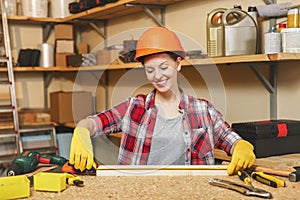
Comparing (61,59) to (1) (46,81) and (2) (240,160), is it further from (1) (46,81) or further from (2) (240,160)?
(2) (240,160)

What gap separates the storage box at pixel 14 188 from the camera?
1173 mm

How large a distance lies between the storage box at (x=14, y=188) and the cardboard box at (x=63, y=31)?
2.71m

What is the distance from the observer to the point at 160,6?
3018 millimetres

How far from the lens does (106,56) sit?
3160 millimetres

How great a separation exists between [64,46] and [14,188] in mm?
2713

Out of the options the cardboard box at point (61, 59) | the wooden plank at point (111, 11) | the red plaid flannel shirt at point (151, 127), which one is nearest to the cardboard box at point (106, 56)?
the wooden plank at point (111, 11)

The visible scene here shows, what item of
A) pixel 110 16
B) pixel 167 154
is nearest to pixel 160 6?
pixel 110 16

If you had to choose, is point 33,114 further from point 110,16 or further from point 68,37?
point 110,16

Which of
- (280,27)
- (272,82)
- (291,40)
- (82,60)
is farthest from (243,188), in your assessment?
(82,60)

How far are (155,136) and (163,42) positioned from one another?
0.39 m

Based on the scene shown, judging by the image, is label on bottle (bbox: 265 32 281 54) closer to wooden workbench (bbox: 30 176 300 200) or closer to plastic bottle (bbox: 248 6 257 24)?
plastic bottle (bbox: 248 6 257 24)

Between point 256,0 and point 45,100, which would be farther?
point 45,100

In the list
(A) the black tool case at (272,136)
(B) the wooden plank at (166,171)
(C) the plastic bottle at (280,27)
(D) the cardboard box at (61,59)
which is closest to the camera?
(B) the wooden plank at (166,171)

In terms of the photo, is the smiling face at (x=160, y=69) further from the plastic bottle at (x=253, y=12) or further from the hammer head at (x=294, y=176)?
the plastic bottle at (x=253, y=12)
